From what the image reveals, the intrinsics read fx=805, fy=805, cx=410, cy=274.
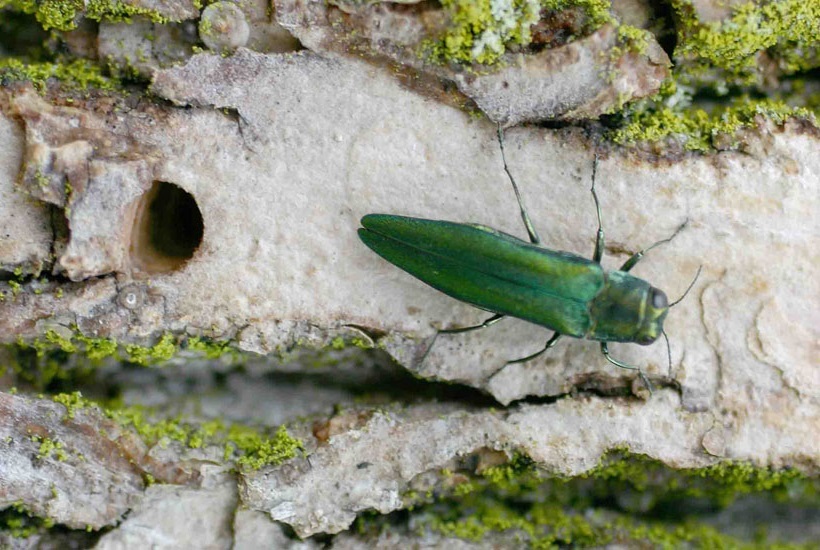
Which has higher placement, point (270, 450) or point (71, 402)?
point (270, 450)

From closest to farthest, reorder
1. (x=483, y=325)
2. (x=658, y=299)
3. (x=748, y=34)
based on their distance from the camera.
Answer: (x=658, y=299) → (x=748, y=34) → (x=483, y=325)

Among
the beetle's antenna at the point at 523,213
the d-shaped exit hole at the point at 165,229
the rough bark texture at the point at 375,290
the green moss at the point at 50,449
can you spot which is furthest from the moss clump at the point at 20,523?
the beetle's antenna at the point at 523,213

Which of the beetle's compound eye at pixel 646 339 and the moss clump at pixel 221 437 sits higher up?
the beetle's compound eye at pixel 646 339

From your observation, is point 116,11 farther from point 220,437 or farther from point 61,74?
point 220,437

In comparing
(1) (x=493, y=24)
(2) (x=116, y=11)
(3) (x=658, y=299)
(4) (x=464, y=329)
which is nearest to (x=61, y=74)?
(2) (x=116, y=11)

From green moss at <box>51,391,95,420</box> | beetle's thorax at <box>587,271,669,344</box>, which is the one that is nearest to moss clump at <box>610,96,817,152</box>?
beetle's thorax at <box>587,271,669,344</box>

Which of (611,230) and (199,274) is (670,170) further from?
(199,274)

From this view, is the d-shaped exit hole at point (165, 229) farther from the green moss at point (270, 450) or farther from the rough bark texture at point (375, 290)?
the green moss at point (270, 450)
